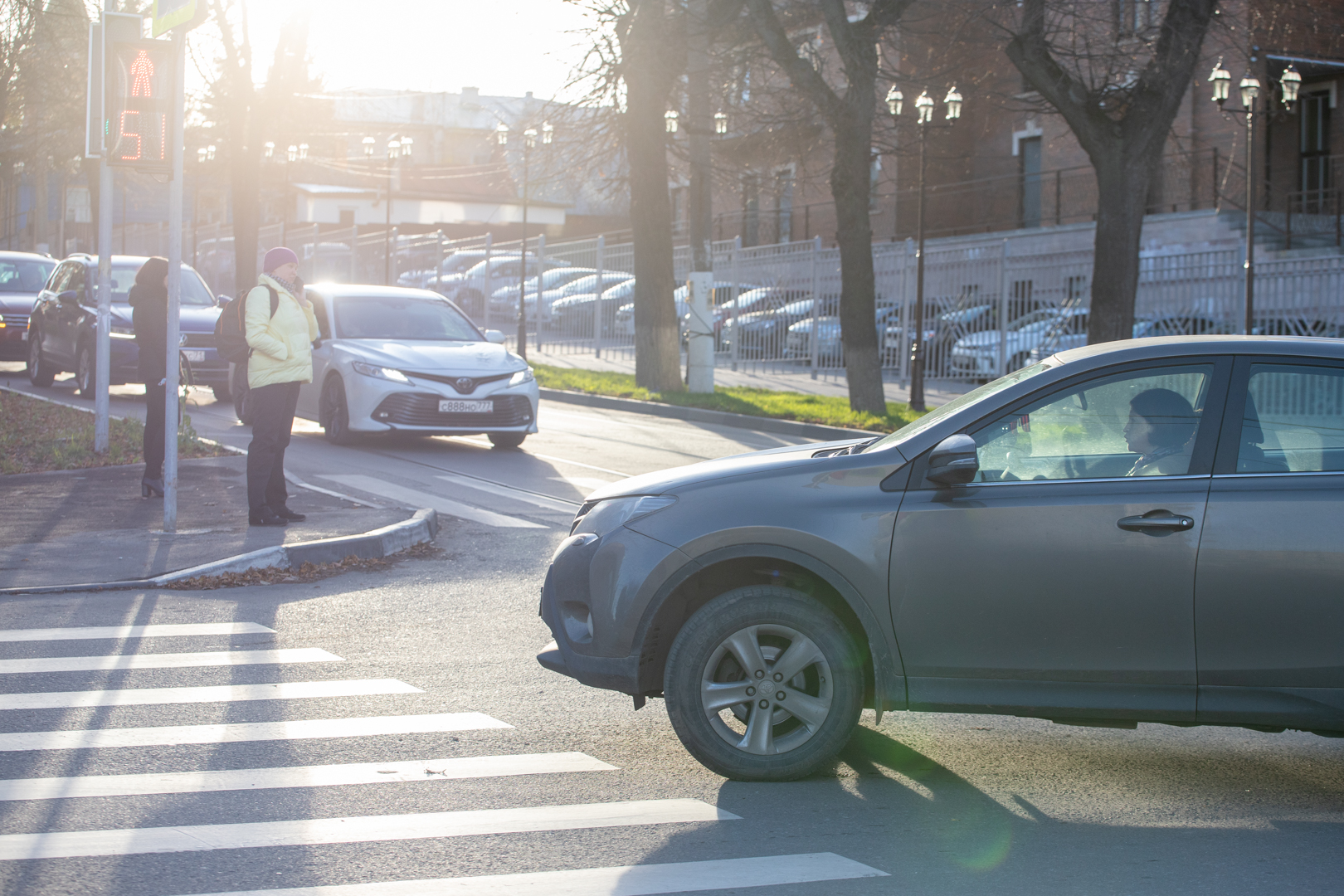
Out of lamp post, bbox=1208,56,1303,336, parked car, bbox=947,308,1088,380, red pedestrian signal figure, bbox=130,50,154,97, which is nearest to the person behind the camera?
red pedestrian signal figure, bbox=130,50,154,97

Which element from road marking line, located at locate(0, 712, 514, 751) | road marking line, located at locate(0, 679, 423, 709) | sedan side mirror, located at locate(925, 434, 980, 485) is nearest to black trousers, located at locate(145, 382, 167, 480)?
road marking line, located at locate(0, 679, 423, 709)

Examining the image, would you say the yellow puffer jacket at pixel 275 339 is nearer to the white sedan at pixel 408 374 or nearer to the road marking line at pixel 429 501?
the road marking line at pixel 429 501

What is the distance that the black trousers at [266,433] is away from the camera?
930 cm

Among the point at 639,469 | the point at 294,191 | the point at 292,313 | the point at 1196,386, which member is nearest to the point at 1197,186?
the point at 639,469

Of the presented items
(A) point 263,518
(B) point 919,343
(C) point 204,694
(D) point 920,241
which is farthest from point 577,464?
(D) point 920,241

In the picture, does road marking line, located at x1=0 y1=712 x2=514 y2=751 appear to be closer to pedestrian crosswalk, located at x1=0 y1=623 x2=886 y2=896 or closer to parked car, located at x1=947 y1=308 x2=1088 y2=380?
pedestrian crosswalk, located at x1=0 y1=623 x2=886 y2=896

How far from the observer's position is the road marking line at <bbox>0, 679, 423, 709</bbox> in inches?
219

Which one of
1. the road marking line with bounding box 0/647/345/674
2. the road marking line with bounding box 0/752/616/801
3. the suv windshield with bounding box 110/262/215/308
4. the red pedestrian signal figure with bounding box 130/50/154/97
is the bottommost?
the road marking line with bounding box 0/752/616/801

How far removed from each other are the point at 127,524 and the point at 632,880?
22.4 ft

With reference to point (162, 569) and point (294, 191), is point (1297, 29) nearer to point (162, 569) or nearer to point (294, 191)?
point (162, 569)

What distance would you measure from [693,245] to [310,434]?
11.1 meters

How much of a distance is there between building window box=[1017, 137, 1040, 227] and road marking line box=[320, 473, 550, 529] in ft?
100

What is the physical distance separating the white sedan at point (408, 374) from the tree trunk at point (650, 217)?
25.3ft

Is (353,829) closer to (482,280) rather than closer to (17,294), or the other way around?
(17,294)
